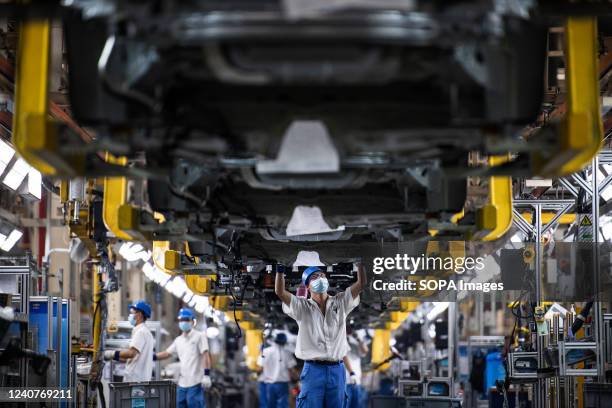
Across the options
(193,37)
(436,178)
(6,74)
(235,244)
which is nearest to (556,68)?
(235,244)

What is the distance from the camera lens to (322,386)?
28.3 ft

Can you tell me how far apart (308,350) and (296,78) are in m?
4.93

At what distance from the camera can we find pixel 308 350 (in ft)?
28.6

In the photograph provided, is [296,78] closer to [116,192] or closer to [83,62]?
[83,62]

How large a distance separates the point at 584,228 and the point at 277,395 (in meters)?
6.92

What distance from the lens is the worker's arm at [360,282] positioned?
337 inches

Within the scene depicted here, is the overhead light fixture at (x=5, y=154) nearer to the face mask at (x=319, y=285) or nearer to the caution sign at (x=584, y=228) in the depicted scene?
the face mask at (x=319, y=285)

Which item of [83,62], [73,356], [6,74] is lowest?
[73,356]

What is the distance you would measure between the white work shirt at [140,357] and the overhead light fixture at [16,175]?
2731 millimetres

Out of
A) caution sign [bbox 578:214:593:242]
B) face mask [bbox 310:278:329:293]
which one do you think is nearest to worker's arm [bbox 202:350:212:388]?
face mask [bbox 310:278:329:293]

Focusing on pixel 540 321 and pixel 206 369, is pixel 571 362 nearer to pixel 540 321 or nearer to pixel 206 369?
pixel 540 321

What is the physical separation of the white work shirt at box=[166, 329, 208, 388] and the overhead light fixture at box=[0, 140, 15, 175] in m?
3.51

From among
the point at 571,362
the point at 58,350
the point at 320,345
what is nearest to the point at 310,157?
the point at 320,345

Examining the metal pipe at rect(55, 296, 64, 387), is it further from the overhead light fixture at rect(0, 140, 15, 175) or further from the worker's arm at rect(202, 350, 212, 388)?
the worker's arm at rect(202, 350, 212, 388)
